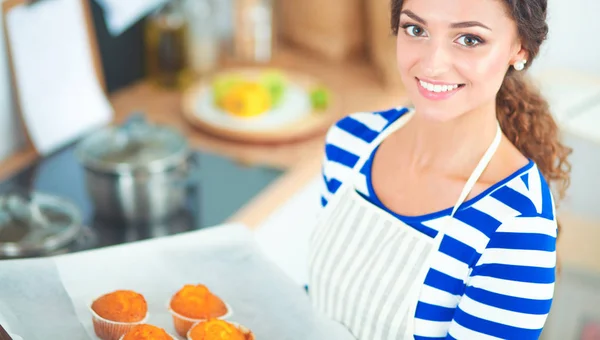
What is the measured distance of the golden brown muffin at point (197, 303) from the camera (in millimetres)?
870

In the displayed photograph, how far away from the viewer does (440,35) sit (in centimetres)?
78

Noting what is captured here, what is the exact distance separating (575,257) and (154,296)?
1.37 m

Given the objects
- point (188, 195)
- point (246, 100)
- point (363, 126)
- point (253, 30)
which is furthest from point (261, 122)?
point (363, 126)

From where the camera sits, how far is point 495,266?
78 centimetres

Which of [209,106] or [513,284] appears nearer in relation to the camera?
[513,284]

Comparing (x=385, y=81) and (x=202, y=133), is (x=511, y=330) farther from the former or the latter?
(x=385, y=81)

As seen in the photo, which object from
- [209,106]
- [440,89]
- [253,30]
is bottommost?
[209,106]

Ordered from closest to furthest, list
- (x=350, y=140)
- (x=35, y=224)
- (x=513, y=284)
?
(x=513, y=284), (x=350, y=140), (x=35, y=224)

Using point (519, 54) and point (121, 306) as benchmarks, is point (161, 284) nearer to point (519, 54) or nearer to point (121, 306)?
→ point (121, 306)

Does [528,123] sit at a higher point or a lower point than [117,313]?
higher

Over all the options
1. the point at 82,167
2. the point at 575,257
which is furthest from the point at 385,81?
the point at 82,167

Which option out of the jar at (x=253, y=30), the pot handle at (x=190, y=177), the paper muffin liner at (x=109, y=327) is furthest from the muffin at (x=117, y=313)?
the jar at (x=253, y=30)

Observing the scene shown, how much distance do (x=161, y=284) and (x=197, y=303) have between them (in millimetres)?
92

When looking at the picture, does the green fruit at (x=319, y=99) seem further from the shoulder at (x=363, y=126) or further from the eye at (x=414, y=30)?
the eye at (x=414, y=30)
